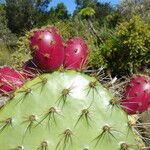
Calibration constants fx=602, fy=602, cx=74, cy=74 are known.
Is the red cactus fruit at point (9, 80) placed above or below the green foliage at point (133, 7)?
below

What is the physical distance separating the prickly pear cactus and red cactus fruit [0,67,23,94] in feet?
0.27

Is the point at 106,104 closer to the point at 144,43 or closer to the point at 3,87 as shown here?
the point at 3,87

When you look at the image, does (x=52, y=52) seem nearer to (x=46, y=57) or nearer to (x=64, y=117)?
(x=46, y=57)

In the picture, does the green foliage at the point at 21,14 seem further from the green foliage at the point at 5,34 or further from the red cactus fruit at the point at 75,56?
the red cactus fruit at the point at 75,56

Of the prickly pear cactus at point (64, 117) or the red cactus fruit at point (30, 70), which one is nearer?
the prickly pear cactus at point (64, 117)

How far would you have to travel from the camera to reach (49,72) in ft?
9.68

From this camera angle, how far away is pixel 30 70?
3.02 meters

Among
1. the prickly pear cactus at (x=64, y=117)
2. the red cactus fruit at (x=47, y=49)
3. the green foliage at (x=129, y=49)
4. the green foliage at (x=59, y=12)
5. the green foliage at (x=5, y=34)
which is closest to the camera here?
the prickly pear cactus at (x=64, y=117)

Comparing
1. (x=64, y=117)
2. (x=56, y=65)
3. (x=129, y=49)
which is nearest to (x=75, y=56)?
(x=56, y=65)

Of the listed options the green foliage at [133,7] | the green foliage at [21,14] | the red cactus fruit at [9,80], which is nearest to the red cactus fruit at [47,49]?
the red cactus fruit at [9,80]

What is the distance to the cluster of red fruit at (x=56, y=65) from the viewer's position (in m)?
2.90

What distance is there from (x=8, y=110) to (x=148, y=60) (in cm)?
1506

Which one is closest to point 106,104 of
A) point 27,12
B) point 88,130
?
point 88,130

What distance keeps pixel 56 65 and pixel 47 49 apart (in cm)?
9
